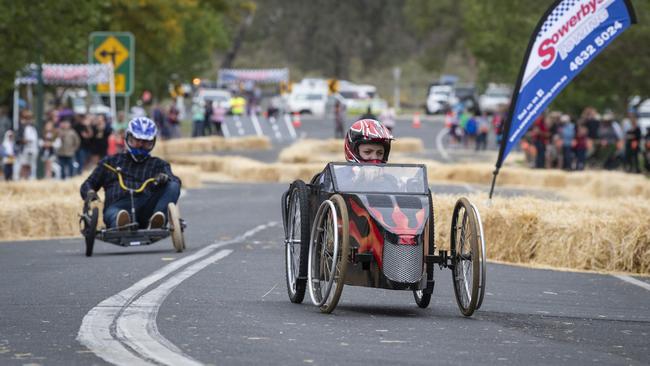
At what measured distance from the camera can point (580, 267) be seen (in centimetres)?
1747

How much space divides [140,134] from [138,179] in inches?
21.3

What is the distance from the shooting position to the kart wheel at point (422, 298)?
11.7 metres

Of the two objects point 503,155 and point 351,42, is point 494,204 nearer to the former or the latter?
point 503,155

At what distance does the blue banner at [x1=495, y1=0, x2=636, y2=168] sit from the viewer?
63.1 feet

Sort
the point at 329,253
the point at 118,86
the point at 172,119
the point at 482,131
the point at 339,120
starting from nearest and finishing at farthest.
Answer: the point at 329,253
the point at 118,86
the point at 482,131
the point at 172,119
the point at 339,120

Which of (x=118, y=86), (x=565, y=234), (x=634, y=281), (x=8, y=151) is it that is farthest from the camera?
(x=118, y=86)

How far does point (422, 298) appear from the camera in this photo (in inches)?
464

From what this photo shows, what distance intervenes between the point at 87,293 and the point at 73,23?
24808mm

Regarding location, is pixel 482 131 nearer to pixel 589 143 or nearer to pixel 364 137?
pixel 589 143

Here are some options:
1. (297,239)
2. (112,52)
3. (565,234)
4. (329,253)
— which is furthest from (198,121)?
(329,253)

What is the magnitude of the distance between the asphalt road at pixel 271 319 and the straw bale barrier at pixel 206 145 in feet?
121

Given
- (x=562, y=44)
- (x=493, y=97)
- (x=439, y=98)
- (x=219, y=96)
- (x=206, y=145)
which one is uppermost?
(x=562, y=44)

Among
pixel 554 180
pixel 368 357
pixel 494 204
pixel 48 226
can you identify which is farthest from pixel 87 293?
pixel 554 180

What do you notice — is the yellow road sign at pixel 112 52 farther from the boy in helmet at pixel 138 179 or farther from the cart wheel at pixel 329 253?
the cart wheel at pixel 329 253
